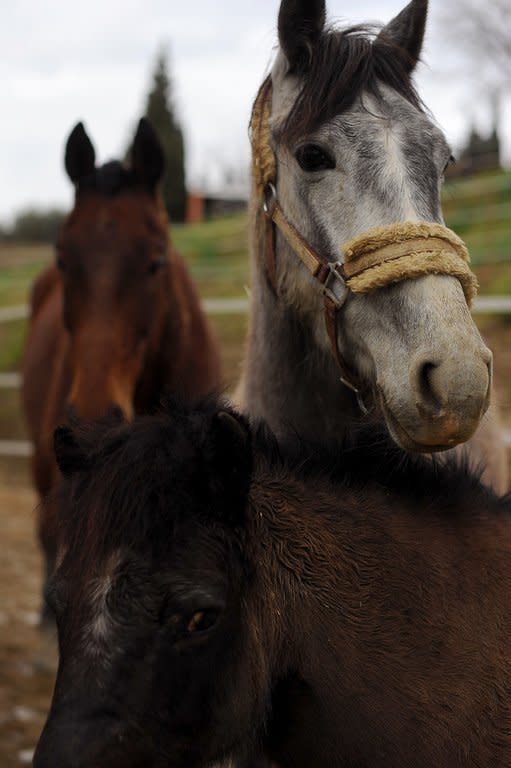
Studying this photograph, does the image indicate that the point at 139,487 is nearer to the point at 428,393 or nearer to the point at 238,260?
the point at 428,393

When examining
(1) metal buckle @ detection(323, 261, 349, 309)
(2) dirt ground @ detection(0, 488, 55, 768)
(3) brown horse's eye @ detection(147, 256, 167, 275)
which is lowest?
(2) dirt ground @ detection(0, 488, 55, 768)

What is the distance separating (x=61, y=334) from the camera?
5.65m

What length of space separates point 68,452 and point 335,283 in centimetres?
99

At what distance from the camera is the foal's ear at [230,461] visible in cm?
183

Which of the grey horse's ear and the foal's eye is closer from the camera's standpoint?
the foal's eye

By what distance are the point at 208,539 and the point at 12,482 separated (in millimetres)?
9616

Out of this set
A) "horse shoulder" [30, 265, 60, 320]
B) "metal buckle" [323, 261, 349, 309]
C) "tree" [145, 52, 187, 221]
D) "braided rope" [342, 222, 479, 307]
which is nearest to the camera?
"braided rope" [342, 222, 479, 307]

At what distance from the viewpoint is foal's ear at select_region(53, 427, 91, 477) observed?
202 cm

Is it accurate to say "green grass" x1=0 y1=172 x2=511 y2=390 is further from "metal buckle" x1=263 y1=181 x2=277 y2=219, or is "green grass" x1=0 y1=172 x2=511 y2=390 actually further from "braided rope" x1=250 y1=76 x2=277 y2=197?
"metal buckle" x1=263 y1=181 x2=277 y2=219

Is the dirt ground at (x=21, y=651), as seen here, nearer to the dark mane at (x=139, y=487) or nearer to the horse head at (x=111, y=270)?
the horse head at (x=111, y=270)

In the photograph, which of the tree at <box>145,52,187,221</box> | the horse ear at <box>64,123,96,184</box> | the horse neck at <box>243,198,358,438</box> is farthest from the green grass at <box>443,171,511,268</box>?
the tree at <box>145,52,187,221</box>

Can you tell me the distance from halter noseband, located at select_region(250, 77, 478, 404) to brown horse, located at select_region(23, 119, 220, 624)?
1.47 metres

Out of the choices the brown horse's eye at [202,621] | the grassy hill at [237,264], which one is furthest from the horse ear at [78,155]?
the brown horse's eye at [202,621]

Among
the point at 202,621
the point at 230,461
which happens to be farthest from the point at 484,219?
the point at 202,621
